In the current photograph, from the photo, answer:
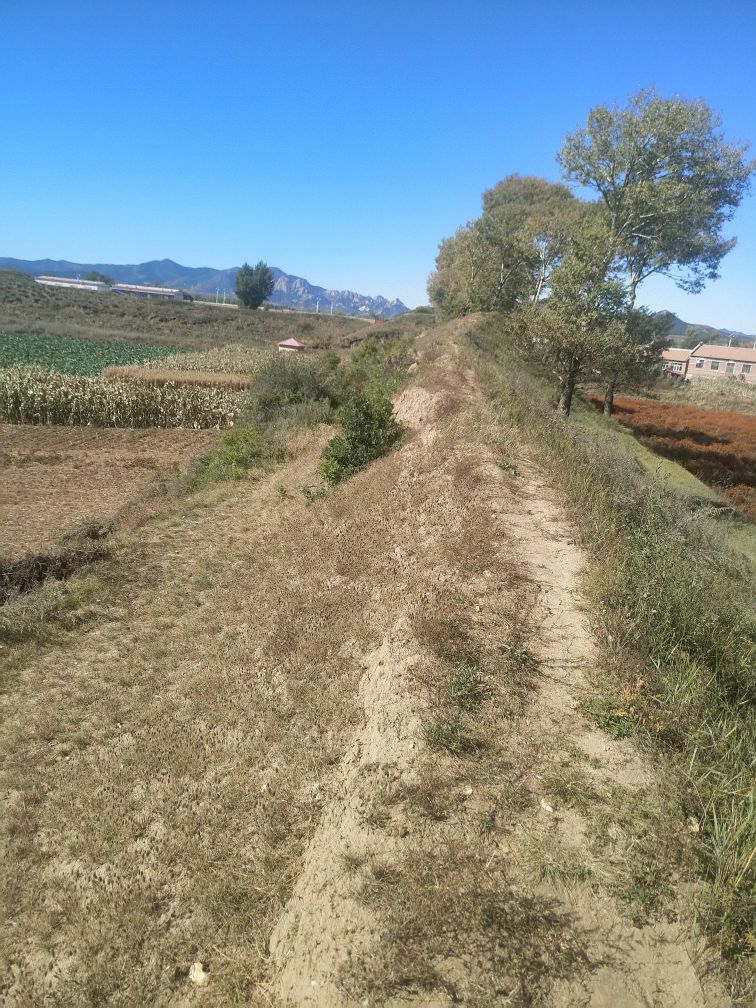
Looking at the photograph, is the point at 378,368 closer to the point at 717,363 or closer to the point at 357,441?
the point at 357,441

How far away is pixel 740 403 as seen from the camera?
42.4m

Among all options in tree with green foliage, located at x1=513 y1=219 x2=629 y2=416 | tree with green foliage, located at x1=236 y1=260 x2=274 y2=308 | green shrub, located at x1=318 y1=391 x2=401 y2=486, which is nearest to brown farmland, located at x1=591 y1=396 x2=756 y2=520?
tree with green foliage, located at x1=513 y1=219 x2=629 y2=416

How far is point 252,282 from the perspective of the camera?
333ft

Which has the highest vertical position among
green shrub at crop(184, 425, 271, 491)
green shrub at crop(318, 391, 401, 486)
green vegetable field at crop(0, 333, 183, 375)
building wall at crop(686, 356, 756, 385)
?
building wall at crop(686, 356, 756, 385)

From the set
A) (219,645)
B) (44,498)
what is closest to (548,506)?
(219,645)

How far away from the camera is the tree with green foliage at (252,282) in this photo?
101125mm

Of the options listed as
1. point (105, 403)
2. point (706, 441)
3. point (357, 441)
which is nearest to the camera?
point (357, 441)

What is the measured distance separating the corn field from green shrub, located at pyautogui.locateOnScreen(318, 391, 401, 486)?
13535 millimetres

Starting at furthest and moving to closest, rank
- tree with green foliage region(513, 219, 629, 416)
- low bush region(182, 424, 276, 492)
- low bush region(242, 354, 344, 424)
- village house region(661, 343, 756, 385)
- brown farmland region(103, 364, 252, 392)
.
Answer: village house region(661, 343, 756, 385) → brown farmland region(103, 364, 252, 392) → low bush region(242, 354, 344, 424) → tree with green foliage region(513, 219, 629, 416) → low bush region(182, 424, 276, 492)

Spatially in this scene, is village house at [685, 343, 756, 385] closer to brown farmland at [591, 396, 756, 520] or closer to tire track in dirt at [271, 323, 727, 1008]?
brown farmland at [591, 396, 756, 520]

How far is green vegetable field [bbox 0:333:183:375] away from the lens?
1407 inches

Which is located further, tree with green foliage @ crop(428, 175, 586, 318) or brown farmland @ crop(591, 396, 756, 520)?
tree with green foliage @ crop(428, 175, 586, 318)

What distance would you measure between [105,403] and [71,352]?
26.0 metres

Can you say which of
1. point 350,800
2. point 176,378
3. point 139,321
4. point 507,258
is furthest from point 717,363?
point 350,800
